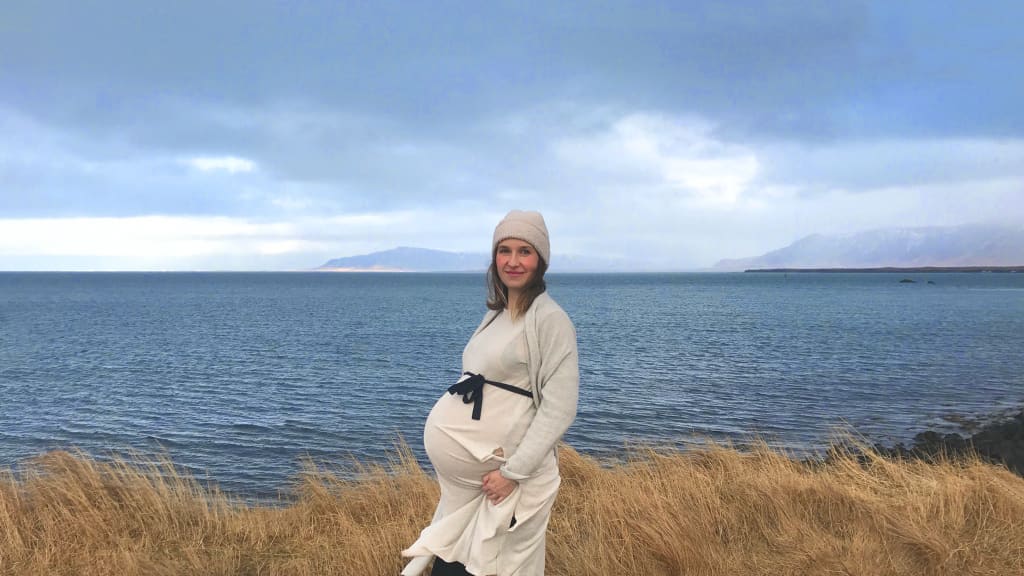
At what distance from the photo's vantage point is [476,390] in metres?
3.17

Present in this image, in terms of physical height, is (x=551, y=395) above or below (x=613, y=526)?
above

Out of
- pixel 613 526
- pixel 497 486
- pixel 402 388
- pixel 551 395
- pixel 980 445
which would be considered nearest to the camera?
pixel 551 395

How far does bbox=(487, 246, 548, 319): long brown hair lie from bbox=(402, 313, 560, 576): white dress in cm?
7

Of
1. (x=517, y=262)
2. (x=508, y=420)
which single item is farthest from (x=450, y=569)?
(x=517, y=262)

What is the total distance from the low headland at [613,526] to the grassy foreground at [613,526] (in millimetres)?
15

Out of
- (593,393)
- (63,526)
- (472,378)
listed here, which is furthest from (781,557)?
(593,393)

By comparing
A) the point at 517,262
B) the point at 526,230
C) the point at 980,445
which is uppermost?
the point at 526,230

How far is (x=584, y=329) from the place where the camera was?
5191 cm

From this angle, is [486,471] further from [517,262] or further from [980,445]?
[980,445]

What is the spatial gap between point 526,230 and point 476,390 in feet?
2.53

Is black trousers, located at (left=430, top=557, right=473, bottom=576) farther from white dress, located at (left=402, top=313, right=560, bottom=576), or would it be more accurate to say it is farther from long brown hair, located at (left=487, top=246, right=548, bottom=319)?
long brown hair, located at (left=487, top=246, right=548, bottom=319)

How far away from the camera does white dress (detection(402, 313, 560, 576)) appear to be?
313 cm

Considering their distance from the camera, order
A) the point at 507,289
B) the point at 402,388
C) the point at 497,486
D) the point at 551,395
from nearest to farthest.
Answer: the point at 551,395, the point at 497,486, the point at 507,289, the point at 402,388

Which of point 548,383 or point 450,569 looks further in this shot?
point 450,569
